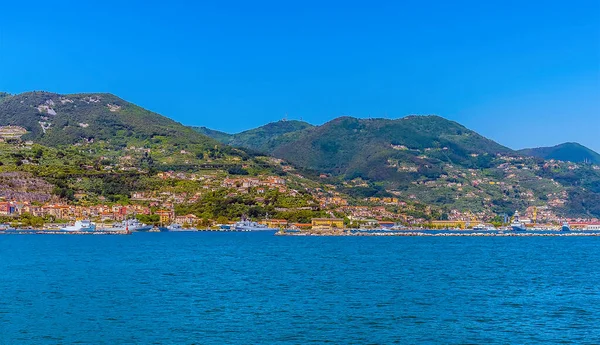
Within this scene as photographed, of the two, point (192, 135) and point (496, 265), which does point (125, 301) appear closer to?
point (496, 265)

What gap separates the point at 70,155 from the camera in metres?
133

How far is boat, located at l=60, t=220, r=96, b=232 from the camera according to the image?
9364 centimetres

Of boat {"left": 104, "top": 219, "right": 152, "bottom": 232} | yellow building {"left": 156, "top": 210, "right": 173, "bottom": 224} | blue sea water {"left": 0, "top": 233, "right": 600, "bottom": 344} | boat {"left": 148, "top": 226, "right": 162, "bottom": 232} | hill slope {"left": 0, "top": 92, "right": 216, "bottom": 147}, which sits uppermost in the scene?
hill slope {"left": 0, "top": 92, "right": 216, "bottom": 147}

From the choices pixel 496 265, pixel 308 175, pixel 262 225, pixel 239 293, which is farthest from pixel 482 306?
pixel 308 175

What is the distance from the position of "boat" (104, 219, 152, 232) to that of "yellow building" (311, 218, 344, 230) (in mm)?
23831

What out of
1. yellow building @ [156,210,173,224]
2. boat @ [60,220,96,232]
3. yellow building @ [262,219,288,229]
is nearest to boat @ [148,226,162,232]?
yellow building @ [156,210,173,224]

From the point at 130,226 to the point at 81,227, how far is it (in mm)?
7796

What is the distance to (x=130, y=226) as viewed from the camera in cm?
9994

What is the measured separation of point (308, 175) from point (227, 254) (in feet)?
381

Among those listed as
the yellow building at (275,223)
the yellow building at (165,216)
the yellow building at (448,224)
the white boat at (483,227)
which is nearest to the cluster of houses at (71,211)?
the yellow building at (165,216)

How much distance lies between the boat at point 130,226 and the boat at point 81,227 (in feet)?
6.82

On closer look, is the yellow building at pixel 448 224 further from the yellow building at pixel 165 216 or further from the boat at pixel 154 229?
the boat at pixel 154 229

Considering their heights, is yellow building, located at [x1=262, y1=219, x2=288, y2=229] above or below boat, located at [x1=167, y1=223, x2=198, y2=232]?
above

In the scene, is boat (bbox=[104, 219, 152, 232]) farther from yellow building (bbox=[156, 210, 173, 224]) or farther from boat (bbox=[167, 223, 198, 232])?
boat (bbox=[167, 223, 198, 232])
